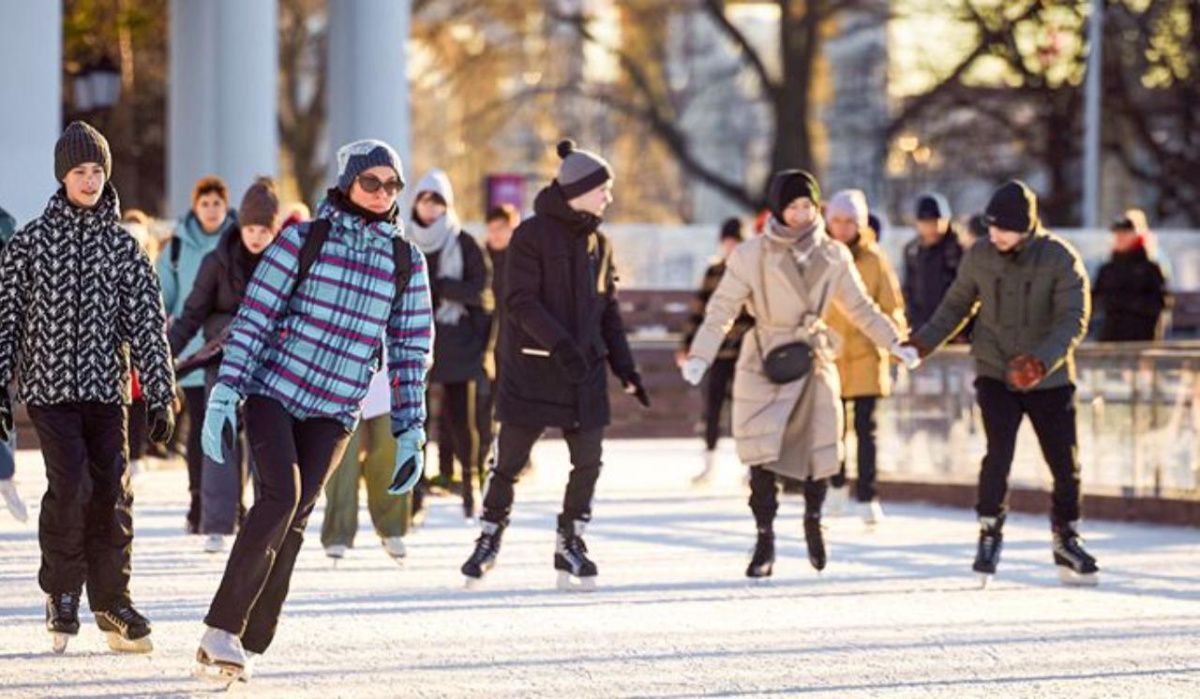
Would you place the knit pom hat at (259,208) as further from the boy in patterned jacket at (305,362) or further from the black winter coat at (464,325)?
the boy in patterned jacket at (305,362)

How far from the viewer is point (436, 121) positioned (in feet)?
222

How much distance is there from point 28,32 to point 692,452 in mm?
5879

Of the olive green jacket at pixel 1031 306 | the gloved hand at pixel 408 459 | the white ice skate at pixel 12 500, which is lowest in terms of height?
the white ice skate at pixel 12 500

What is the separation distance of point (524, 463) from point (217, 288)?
2074mm

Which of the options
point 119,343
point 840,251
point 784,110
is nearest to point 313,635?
point 119,343

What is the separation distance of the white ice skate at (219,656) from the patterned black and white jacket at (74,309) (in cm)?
109

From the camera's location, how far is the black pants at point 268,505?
9125mm

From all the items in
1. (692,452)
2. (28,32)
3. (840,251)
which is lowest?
(692,452)

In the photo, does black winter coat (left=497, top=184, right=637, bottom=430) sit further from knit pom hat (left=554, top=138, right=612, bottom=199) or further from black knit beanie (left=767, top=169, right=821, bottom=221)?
black knit beanie (left=767, top=169, right=821, bottom=221)

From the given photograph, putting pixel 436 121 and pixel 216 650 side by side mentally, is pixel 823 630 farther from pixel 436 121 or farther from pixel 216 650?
pixel 436 121

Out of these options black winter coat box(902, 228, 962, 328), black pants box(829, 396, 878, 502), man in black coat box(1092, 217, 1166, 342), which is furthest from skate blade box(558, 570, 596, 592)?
man in black coat box(1092, 217, 1166, 342)

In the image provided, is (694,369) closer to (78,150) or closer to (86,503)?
(86,503)

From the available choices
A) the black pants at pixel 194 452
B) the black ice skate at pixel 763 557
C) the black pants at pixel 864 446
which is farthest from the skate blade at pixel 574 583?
the black pants at pixel 864 446

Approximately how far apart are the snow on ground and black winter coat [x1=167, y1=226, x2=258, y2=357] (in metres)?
0.99
